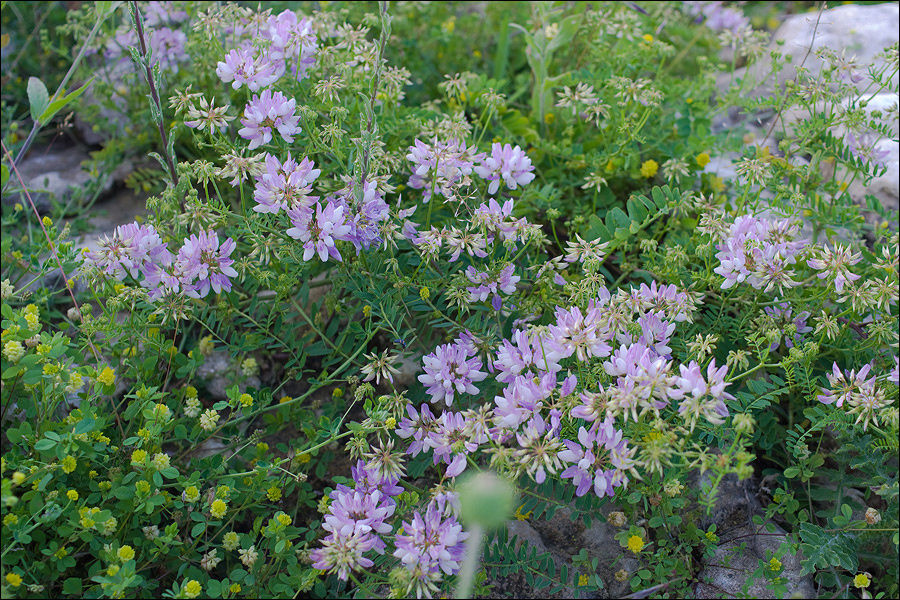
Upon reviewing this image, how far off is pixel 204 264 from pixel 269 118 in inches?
20.3

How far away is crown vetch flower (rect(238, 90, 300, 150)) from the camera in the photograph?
235cm

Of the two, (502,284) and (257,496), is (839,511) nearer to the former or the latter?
(502,284)

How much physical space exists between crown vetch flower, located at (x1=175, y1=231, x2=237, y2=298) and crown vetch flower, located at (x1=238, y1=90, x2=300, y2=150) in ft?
1.14

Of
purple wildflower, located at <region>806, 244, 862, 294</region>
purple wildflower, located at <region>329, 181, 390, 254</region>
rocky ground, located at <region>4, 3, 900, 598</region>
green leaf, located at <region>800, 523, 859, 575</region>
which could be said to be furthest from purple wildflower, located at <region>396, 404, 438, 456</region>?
purple wildflower, located at <region>806, 244, 862, 294</region>

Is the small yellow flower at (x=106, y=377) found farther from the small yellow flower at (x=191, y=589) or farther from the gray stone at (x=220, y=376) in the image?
the small yellow flower at (x=191, y=589)

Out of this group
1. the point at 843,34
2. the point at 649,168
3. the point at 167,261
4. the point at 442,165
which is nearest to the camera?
the point at 167,261

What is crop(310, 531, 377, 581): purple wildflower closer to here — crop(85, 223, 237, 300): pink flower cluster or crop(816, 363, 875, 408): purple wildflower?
crop(85, 223, 237, 300): pink flower cluster

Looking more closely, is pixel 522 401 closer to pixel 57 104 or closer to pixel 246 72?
pixel 246 72

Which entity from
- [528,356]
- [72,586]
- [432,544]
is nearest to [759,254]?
[528,356]

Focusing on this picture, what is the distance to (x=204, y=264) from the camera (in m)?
2.28

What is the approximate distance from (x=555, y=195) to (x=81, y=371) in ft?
5.90

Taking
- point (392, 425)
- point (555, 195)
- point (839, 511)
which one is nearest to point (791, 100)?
point (555, 195)

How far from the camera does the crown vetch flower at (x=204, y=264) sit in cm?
226

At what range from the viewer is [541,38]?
357 centimetres
